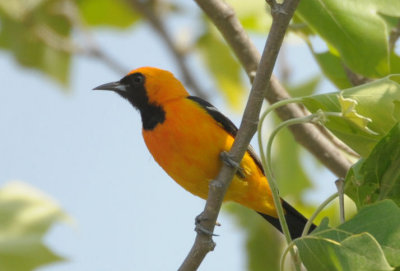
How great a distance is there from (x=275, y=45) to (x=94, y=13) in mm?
4323

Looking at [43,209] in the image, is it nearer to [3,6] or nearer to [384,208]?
[384,208]

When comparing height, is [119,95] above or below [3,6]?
below

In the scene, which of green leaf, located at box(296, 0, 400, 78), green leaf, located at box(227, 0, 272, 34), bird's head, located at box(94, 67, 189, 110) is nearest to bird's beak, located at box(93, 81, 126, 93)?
bird's head, located at box(94, 67, 189, 110)

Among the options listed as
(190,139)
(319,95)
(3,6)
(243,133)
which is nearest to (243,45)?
(190,139)

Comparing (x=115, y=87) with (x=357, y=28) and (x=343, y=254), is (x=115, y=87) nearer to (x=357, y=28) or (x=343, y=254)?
(x=357, y=28)

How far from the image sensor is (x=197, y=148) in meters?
3.91

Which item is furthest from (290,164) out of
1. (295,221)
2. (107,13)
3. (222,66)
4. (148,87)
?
(107,13)

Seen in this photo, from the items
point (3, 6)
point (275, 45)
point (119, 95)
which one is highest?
point (3, 6)

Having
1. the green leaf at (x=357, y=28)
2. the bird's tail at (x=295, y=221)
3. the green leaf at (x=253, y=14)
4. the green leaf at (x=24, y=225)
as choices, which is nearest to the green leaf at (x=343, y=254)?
the green leaf at (x=357, y=28)

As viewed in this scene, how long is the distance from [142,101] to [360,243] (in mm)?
2721

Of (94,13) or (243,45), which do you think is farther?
(94,13)

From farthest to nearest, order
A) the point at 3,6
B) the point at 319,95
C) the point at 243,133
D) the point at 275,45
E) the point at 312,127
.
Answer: the point at 3,6, the point at 312,127, the point at 243,133, the point at 275,45, the point at 319,95

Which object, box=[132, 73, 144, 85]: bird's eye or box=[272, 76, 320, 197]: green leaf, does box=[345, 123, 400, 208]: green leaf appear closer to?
box=[272, 76, 320, 197]: green leaf

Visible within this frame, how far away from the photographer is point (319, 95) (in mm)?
2318
